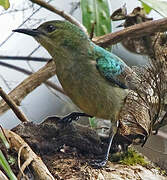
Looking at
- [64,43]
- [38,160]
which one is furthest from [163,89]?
[38,160]

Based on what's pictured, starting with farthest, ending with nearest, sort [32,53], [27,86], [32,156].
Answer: [32,53], [27,86], [32,156]

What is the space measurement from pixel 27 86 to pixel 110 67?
43 cm

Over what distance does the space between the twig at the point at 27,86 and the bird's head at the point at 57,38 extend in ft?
1.01

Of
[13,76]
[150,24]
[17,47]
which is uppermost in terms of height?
[150,24]

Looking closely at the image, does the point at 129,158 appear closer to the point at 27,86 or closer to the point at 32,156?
the point at 32,156

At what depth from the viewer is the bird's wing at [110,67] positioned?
1295 mm

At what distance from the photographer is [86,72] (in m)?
1.27

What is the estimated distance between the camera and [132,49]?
7.06 feet

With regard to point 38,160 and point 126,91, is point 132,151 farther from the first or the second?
point 38,160

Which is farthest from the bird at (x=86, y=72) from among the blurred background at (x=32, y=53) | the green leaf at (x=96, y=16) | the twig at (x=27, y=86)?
the blurred background at (x=32, y=53)

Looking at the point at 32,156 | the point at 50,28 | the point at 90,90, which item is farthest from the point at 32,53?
the point at 32,156

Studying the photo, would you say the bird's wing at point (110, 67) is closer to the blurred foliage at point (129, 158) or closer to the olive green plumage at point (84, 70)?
the olive green plumage at point (84, 70)

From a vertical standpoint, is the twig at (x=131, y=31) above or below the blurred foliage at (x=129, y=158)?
above

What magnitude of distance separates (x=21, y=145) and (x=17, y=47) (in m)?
1.30
